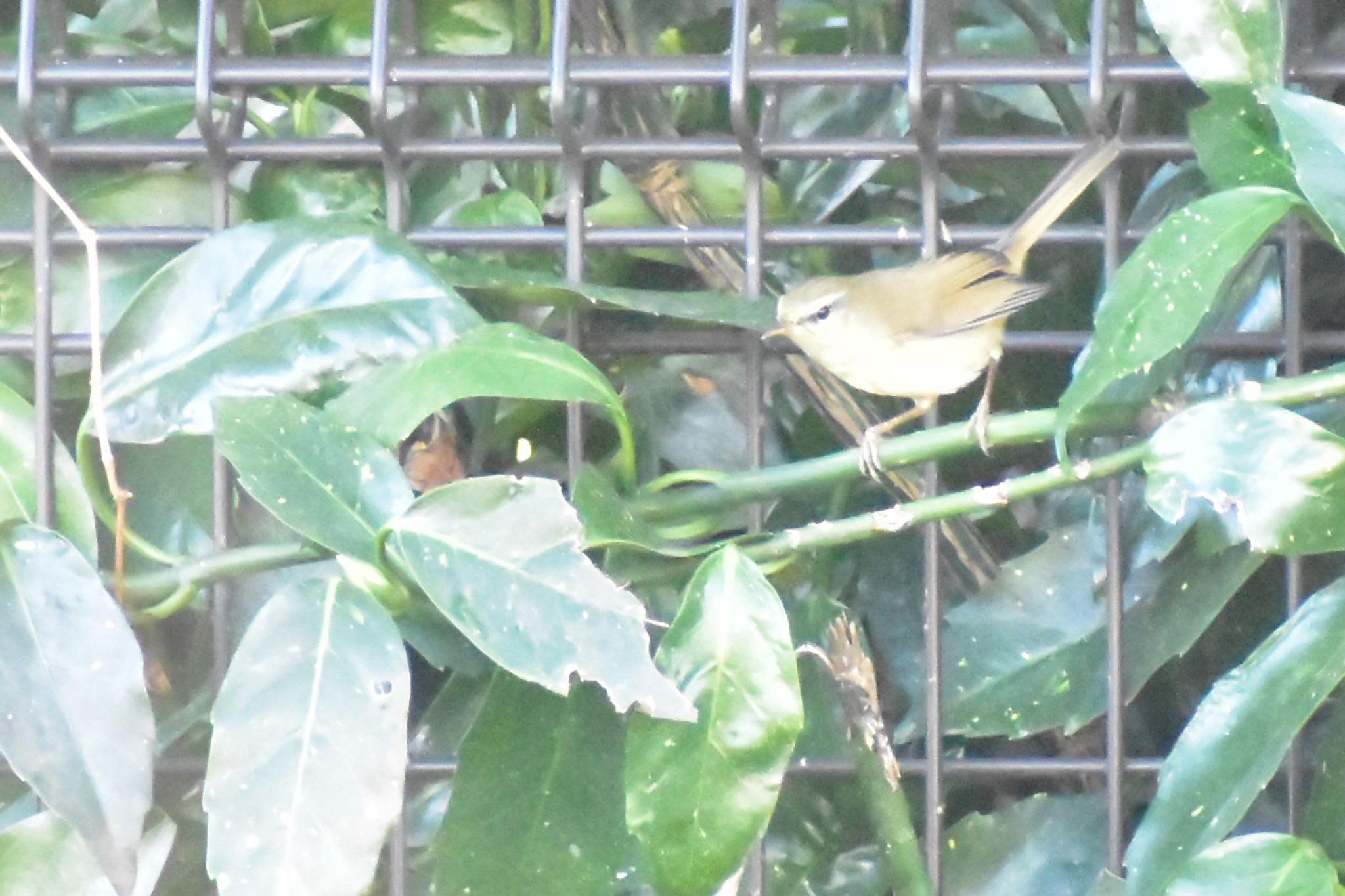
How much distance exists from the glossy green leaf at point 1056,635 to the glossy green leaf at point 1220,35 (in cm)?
33

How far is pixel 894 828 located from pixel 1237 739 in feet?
0.78

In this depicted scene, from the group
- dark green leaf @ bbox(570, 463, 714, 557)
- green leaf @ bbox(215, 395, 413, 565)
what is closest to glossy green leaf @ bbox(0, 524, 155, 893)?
green leaf @ bbox(215, 395, 413, 565)

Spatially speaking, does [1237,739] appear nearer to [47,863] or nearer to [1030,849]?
[1030,849]

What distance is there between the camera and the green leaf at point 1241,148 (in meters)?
1.08

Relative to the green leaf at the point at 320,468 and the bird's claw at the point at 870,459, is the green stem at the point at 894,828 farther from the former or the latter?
the green leaf at the point at 320,468

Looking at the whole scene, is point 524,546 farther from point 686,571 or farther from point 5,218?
point 5,218

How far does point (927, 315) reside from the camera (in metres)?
1.57

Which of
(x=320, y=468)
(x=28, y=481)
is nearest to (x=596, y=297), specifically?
(x=320, y=468)

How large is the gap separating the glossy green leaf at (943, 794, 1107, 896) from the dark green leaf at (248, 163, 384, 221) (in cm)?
64

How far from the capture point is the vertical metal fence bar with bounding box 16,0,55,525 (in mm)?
1138

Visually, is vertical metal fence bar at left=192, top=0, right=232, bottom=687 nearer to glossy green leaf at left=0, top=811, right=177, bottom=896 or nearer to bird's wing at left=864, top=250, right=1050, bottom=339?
glossy green leaf at left=0, top=811, right=177, bottom=896

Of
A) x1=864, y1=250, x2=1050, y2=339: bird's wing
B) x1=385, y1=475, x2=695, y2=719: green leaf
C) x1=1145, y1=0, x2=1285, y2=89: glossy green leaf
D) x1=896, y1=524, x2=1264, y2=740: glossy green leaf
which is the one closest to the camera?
x1=385, y1=475, x2=695, y2=719: green leaf

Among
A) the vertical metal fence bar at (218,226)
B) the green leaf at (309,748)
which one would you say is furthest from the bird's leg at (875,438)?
the vertical metal fence bar at (218,226)

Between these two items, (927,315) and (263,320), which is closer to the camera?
(263,320)
